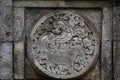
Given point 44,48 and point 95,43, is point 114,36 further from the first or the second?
point 44,48

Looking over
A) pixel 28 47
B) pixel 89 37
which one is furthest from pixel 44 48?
pixel 89 37

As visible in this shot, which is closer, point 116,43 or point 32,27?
point 116,43

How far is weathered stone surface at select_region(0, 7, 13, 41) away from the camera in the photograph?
8.34 meters

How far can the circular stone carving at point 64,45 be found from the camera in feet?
27.1

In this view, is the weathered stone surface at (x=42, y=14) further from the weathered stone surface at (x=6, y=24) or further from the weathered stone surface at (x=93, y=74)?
the weathered stone surface at (x=93, y=74)

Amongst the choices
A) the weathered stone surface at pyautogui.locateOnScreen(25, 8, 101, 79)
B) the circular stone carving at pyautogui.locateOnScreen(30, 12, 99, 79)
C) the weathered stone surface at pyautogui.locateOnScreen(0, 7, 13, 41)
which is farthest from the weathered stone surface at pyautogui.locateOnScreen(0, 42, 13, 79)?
the weathered stone surface at pyautogui.locateOnScreen(25, 8, 101, 79)

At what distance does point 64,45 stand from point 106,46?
2.43ft

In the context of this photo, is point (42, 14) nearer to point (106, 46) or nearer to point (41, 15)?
point (41, 15)

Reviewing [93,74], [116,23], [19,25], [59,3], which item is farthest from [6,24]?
[116,23]

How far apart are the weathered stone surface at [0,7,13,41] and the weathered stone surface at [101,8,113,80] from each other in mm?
1648

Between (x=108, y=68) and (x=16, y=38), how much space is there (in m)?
1.71

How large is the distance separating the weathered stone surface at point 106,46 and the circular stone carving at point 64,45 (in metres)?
0.14

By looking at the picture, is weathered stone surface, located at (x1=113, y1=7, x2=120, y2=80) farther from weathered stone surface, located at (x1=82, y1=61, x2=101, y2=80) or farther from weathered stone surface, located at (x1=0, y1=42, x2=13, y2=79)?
weathered stone surface, located at (x1=0, y1=42, x2=13, y2=79)

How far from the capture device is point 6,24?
838 cm
